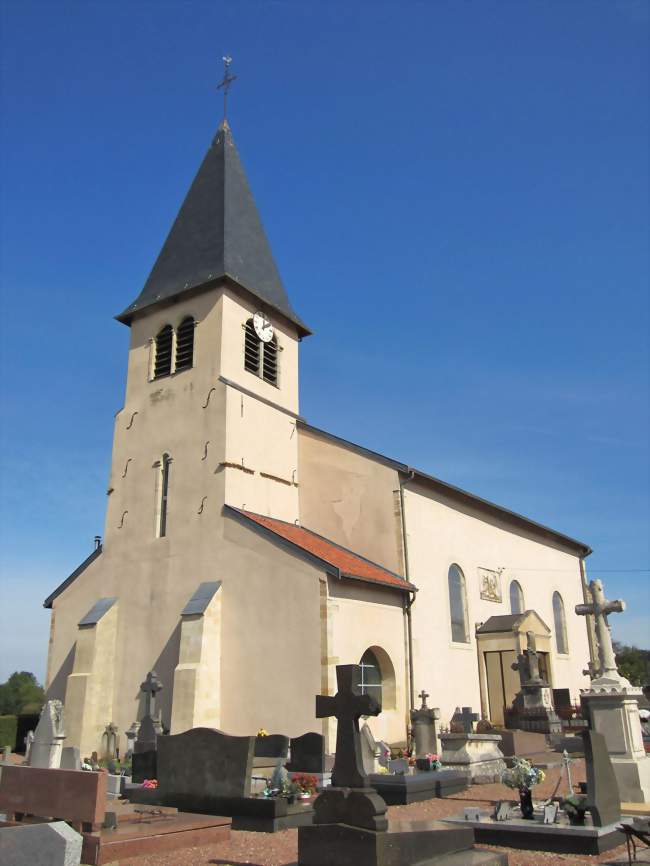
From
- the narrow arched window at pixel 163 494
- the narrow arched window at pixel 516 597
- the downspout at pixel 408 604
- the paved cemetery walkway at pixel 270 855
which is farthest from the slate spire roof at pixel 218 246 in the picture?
the paved cemetery walkway at pixel 270 855

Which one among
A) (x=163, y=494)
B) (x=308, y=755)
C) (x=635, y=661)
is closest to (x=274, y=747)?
(x=308, y=755)

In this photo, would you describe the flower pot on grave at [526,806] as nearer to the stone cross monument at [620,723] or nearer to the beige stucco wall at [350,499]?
the stone cross monument at [620,723]

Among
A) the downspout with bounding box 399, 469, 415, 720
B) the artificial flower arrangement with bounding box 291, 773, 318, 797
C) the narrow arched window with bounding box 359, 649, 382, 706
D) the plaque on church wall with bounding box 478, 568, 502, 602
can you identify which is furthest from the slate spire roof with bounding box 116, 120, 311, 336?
the artificial flower arrangement with bounding box 291, 773, 318, 797

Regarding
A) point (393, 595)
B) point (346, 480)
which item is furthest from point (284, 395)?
point (393, 595)

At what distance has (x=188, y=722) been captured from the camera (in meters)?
15.4

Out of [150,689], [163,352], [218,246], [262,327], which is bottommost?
[150,689]

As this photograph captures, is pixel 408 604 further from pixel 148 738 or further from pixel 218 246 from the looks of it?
pixel 218 246

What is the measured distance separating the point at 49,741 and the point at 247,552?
25.5ft

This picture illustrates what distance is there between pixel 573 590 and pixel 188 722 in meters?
19.7

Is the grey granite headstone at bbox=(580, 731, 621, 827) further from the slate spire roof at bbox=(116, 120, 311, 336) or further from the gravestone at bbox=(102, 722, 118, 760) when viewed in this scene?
the slate spire roof at bbox=(116, 120, 311, 336)

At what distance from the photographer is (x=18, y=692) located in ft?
244

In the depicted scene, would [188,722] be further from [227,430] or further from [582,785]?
[582,785]

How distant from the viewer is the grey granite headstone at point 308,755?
11.7 meters

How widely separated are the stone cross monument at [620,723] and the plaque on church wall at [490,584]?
1128 cm
